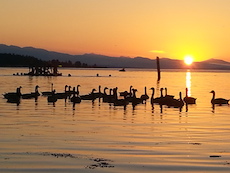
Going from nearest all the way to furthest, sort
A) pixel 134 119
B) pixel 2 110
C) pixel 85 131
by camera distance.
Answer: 1. pixel 85 131
2. pixel 134 119
3. pixel 2 110

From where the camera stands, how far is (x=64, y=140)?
1680 centimetres

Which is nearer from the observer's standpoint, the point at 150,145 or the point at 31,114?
the point at 150,145

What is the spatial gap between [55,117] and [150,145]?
10.1 meters

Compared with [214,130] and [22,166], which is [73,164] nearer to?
[22,166]

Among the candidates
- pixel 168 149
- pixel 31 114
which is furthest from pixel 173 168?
pixel 31 114

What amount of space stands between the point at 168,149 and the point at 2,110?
1585 centimetres

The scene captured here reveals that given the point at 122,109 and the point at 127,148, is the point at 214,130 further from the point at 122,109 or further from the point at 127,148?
the point at 122,109

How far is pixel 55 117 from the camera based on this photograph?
2502cm

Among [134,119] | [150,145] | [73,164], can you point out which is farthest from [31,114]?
[73,164]

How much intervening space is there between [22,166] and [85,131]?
280 inches

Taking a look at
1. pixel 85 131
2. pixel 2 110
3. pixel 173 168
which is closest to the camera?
pixel 173 168

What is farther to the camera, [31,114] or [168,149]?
[31,114]

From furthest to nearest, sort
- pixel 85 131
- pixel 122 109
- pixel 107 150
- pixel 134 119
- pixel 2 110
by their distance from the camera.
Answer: pixel 122 109
pixel 2 110
pixel 134 119
pixel 85 131
pixel 107 150

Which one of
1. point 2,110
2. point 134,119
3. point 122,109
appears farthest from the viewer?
point 122,109
